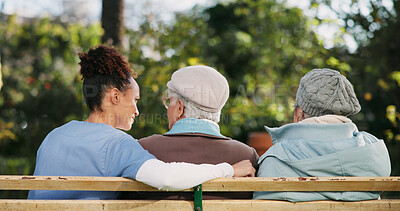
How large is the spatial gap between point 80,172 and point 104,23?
17.9 ft

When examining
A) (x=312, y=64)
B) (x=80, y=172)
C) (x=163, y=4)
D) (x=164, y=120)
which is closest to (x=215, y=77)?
(x=80, y=172)

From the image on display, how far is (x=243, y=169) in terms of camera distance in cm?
218

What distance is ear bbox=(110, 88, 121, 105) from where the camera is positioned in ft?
8.00

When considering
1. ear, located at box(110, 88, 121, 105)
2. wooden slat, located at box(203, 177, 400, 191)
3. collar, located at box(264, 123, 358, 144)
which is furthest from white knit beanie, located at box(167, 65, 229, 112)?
wooden slat, located at box(203, 177, 400, 191)

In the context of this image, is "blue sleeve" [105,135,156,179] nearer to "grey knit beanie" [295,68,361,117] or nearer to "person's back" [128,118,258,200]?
"person's back" [128,118,258,200]

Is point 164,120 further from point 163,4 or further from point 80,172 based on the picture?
point 163,4

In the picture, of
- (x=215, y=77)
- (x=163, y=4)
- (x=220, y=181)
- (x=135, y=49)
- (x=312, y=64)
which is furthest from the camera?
(x=163, y=4)

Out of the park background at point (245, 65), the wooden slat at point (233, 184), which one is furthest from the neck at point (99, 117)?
the park background at point (245, 65)

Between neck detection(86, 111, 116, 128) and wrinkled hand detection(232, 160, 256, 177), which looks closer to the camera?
wrinkled hand detection(232, 160, 256, 177)

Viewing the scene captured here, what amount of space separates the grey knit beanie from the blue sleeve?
88cm

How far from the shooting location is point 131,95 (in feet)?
8.37

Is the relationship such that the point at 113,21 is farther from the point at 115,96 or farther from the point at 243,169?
the point at 243,169

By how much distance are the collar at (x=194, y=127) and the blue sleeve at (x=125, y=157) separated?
0.28 metres

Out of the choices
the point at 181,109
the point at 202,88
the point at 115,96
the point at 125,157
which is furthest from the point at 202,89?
the point at 125,157
